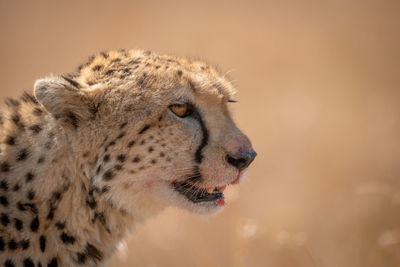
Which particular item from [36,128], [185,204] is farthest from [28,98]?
[185,204]

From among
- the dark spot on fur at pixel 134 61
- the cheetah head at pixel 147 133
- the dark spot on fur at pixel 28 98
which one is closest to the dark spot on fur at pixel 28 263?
Result: the cheetah head at pixel 147 133

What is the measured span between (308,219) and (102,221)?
272 centimetres

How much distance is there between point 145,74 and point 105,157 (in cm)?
45

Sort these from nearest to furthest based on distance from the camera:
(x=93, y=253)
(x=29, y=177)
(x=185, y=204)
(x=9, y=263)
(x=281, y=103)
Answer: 1. (x=9, y=263)
2. (x=29, y=177)
3. (x=93, y=253)
4. (x=185, y=204)
5. (x=281, y=103)

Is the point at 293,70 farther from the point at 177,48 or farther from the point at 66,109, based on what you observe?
the point at 66,109

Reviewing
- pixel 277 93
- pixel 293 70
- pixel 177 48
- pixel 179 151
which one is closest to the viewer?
pixel 179 151

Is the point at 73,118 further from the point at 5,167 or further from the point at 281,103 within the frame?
the point at 281,103

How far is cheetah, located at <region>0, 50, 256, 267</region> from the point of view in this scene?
2.07m

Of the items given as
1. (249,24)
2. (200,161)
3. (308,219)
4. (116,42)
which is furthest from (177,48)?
(200,161)

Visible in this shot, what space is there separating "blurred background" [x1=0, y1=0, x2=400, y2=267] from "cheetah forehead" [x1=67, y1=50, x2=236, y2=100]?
0.52m

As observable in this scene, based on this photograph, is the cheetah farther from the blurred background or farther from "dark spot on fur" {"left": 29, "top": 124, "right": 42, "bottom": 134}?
the blurred background

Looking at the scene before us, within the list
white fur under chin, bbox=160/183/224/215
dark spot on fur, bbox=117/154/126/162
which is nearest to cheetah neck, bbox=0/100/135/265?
dark spot on fur, bbox=117/154/126/162

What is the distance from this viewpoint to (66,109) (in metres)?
2.12

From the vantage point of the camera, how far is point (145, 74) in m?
2.29
